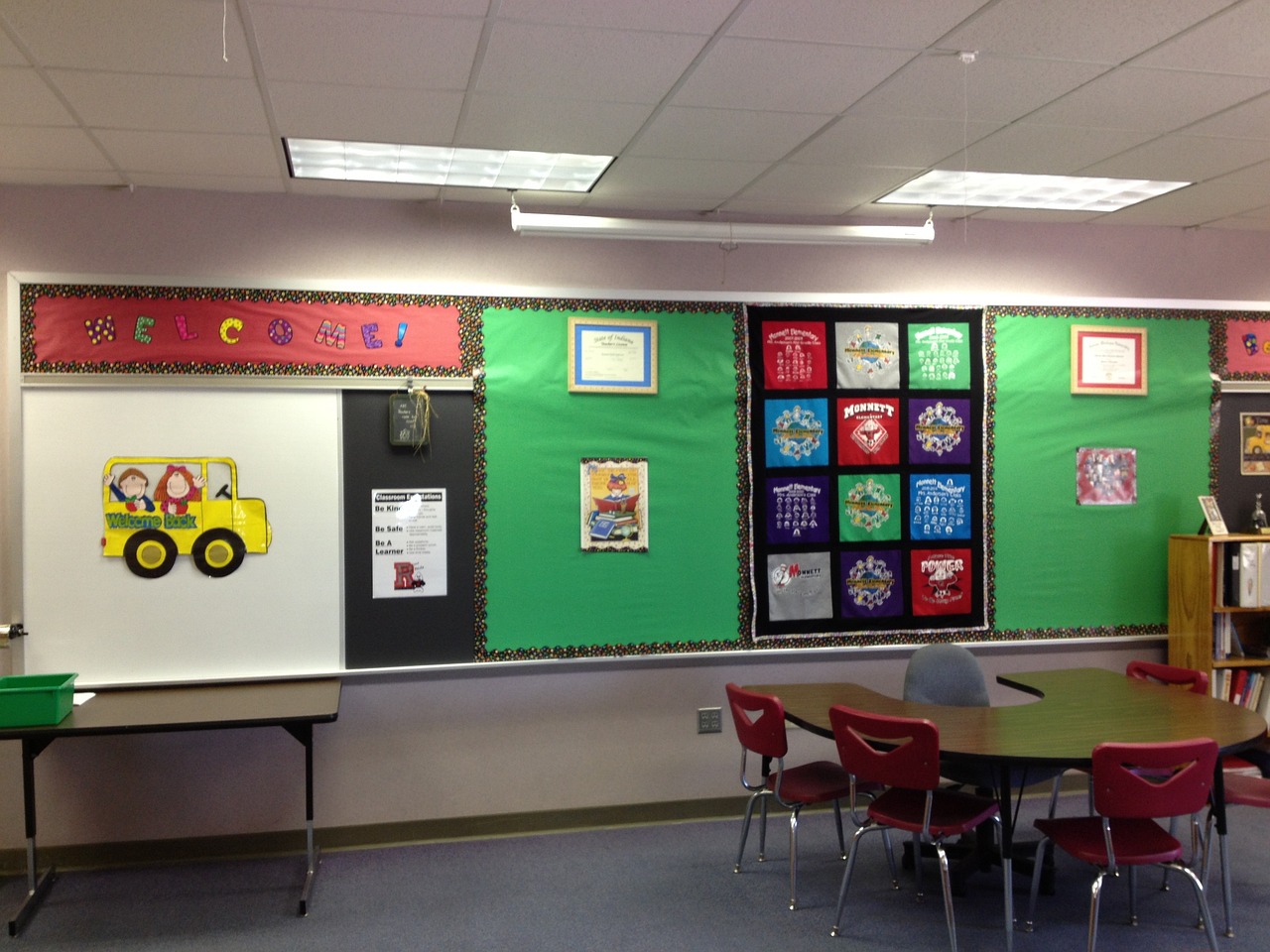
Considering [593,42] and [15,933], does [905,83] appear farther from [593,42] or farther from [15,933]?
[15,933]

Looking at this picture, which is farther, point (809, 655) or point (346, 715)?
point (809, 655)

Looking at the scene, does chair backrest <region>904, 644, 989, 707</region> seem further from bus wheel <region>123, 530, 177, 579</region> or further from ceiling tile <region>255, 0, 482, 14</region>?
bus wheel <region>123, 530, 177, 579</region>

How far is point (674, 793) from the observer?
476 cm

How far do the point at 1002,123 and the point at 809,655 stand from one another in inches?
98.4

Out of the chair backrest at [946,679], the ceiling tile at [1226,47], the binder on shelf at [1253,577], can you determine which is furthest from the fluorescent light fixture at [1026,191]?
the chair backrest at [946,679]

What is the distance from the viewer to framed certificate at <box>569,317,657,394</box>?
4.63m

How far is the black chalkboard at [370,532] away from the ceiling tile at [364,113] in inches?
47.4

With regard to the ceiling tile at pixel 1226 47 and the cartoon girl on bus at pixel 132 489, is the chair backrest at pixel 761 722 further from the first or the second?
the cartoon girl on bus at pixel 132 489

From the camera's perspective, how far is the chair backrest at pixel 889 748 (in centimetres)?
327

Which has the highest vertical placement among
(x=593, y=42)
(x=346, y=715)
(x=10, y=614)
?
(x=593, y=42)

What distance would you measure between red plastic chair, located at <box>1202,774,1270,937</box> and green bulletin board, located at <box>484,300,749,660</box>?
6.65 feet

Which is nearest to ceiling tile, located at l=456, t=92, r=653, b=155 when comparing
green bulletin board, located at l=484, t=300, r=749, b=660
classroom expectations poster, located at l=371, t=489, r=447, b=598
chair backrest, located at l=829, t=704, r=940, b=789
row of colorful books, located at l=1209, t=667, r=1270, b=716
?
green bulletin board, located at l=484, t=300, r=749, b=660

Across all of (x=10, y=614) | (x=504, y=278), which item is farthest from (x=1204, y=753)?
(x=10, y=614)

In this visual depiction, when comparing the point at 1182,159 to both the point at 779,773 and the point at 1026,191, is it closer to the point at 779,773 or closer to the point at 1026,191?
the point at 1026,191
